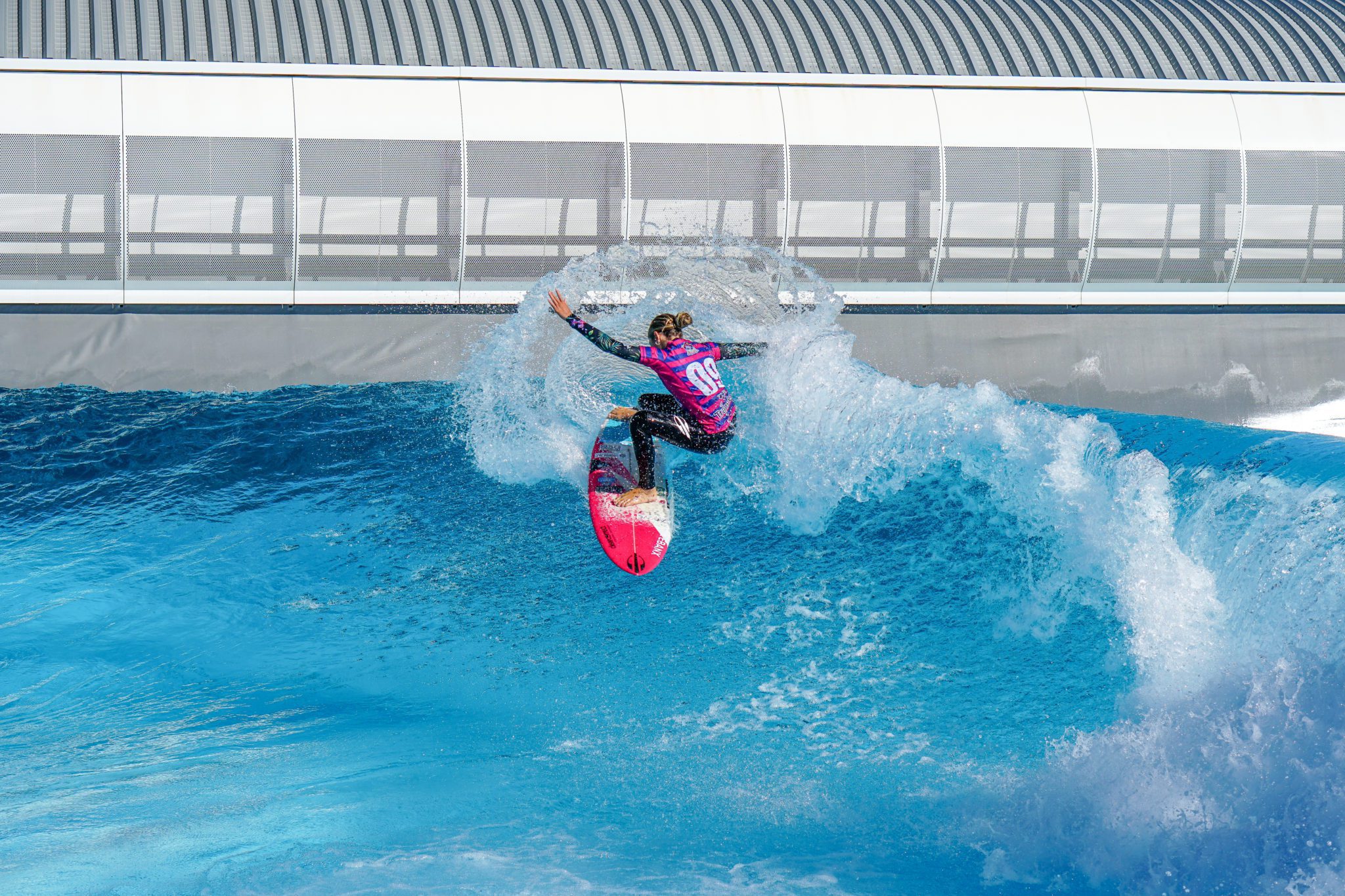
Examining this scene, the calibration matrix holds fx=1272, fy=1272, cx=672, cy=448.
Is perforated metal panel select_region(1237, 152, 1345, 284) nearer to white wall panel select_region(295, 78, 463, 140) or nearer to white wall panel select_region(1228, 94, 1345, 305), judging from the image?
white wall panel select_region(1228, 94, 1345, 305)

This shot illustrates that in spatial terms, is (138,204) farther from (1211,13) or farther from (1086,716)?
(1211,13)

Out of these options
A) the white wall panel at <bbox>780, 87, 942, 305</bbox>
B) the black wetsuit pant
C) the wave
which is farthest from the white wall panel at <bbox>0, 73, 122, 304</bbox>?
the black wetsuit pant

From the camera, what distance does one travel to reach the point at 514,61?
548 inches

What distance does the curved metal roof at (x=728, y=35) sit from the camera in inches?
524

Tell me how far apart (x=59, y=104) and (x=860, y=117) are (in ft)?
27.5

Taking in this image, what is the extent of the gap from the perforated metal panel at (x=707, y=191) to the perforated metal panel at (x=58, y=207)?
5.33 m

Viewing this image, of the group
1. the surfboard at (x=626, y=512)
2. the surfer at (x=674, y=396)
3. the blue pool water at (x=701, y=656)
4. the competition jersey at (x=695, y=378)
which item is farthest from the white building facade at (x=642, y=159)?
the competition jersey at (x=695, y=378)

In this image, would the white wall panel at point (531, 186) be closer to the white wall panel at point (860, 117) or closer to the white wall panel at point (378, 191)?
the white wall panel at point (378, 191)

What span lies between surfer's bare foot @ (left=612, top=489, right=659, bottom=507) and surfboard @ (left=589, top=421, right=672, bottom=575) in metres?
0.03

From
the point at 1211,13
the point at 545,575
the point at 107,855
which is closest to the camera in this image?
the point at 107,855

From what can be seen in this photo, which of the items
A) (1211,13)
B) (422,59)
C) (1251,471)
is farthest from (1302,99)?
(422,59)

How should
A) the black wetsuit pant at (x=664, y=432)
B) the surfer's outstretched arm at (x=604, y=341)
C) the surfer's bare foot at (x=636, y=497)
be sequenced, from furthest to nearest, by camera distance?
the surfer's bare foot at (x=636, y=497)
the black wetsuit pant at (x=664, y=432)
the surfer's outstretched arm at (x=604, y=341)

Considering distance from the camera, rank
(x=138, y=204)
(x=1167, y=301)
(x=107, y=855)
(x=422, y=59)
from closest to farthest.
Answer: (x=107, y=855), (x=138, y=204), (x=422, y=59), (x=1167, y=301)

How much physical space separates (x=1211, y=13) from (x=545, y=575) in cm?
1254
